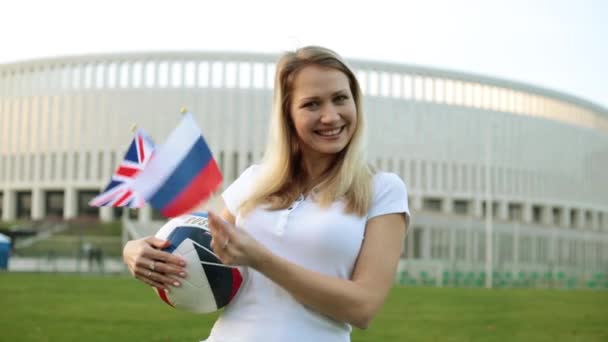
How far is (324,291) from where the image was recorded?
238cm

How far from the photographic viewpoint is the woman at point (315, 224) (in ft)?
8.16

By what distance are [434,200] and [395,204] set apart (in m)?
63.2

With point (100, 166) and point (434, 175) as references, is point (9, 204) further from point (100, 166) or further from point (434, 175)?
point (434, 175)

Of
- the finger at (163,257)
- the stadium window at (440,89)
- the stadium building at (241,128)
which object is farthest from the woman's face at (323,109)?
the stadium window at (440,89)

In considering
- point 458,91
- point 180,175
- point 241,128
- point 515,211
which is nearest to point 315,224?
point 180,175

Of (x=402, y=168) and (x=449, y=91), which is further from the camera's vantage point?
(x=449, y=91)

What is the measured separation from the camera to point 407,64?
204 feet

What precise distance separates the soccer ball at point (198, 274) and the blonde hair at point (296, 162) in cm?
22

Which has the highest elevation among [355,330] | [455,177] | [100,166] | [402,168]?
[355,330]

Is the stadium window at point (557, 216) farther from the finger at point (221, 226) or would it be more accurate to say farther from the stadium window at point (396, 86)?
the finger at point (221, 226)

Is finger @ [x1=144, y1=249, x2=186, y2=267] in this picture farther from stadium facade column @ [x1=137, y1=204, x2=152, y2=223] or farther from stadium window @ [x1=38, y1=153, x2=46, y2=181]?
stadium window @ [x1=38, y1=153, x2=46, y2=181]

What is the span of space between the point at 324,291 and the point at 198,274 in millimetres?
571

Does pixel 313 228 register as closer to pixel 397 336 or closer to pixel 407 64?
pixel 397 336

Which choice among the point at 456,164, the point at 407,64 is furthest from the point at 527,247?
the point at 407,64
